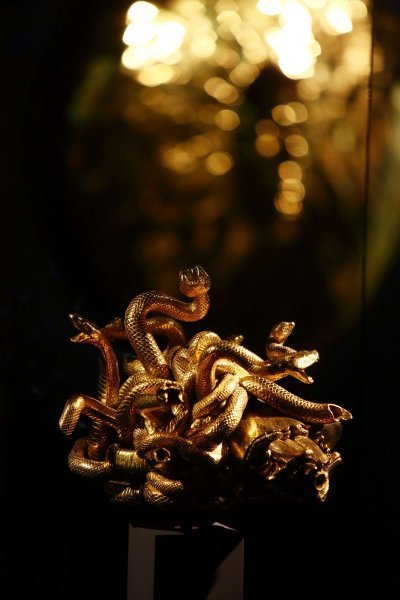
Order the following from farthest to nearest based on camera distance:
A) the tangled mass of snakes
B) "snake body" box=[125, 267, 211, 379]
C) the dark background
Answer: the dark background < "snake body" box=[125, 267, 211, 379] < the tangled mass of snakes

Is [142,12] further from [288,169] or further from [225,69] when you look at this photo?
[288,169]

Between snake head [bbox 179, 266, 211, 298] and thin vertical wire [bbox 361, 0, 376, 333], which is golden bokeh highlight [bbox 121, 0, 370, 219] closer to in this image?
thin vertical wire [bbox 361, 0, 376, 333]

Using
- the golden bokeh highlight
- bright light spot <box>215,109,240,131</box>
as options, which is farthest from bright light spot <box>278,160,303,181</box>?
bright light spot <box>215,109,240,131</box>

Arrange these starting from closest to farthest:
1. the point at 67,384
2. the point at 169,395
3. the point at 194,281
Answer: the point at 169,395
the point at 194,281
the point at 67,384

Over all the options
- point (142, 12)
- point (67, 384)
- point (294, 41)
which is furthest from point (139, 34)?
point (67, 384)

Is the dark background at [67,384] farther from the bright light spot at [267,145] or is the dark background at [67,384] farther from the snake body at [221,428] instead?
→ the snake body at [221,428]

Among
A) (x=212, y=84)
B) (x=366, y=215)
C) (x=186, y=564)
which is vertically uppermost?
(x=212, y=84)

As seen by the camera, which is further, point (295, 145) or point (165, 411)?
point (295, 145)
